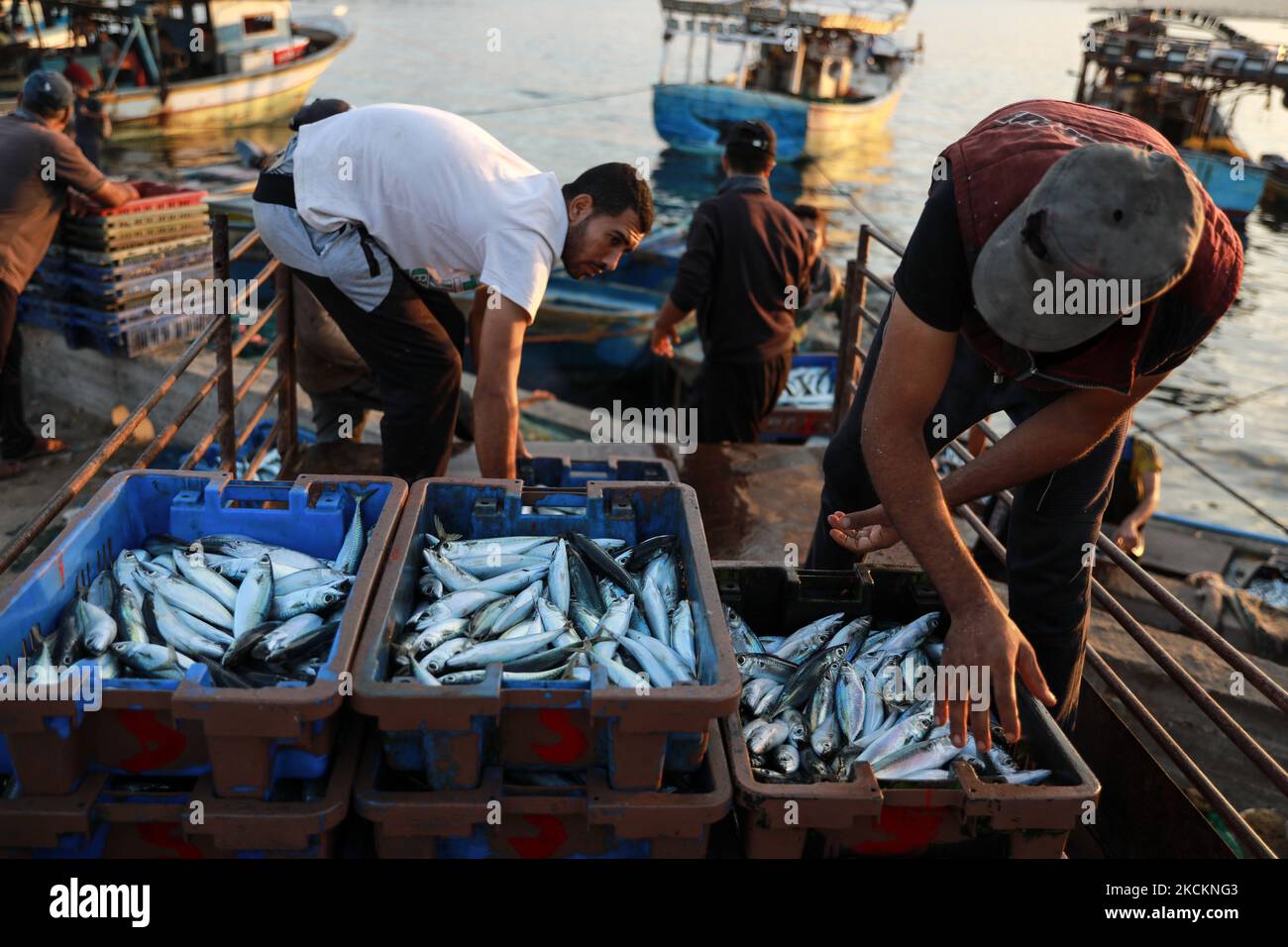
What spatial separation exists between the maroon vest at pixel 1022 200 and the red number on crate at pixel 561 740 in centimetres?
140

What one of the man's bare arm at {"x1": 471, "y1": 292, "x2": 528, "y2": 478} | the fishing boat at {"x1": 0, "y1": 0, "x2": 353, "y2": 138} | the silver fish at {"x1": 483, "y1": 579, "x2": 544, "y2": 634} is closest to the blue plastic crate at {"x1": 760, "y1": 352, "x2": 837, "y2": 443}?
the man's bare arm at {"x1": 471, "y1": 292, "x2": 528, "y2": 478}

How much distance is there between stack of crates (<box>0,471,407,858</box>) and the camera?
214 cm

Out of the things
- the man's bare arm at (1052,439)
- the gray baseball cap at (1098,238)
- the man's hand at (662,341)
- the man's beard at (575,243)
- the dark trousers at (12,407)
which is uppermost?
the gray baseball cap at (1098,238)

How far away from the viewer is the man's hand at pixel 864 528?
3016mm

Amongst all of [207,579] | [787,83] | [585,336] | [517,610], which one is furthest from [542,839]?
[787,83]

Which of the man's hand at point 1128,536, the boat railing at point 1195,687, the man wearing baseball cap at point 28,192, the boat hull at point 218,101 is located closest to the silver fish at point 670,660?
the boat railing at point 1195,687

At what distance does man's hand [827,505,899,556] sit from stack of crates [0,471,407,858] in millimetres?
1439

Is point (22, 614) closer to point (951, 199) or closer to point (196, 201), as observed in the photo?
point (951, 199)

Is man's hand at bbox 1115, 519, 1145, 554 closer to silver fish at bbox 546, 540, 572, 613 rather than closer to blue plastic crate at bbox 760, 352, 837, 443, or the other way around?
blue plastic crate at bbox 760, 352, 837, 443

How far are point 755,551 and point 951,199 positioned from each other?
9.08 feet

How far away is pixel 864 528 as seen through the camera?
3180 millimetres

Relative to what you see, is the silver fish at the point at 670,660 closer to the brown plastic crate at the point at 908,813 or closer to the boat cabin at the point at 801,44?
the brown plastic crate at the point at 908,813
